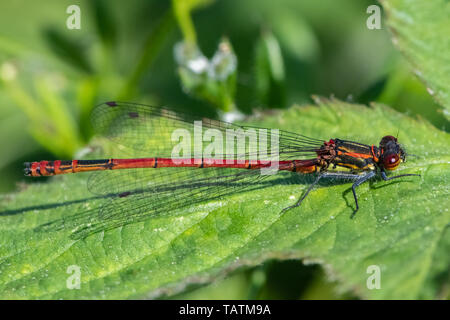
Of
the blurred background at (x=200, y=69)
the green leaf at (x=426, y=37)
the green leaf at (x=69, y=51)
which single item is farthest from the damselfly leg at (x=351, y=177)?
the green leaf at (x=69, y=51)

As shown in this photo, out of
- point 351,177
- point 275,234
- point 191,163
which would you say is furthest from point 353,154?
point 191,163

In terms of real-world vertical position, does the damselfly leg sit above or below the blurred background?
below

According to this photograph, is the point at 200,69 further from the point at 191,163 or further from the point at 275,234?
the point at 275,234

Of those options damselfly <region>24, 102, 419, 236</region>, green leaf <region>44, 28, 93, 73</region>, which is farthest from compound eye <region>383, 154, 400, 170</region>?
green leaf <region>44, 28, 93, 73</region>

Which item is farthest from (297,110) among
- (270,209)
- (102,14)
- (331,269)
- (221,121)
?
(102,14)

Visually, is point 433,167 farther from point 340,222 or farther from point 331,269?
point 331,269

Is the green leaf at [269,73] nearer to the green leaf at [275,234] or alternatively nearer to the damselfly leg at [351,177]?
the green leaf at [275,234]

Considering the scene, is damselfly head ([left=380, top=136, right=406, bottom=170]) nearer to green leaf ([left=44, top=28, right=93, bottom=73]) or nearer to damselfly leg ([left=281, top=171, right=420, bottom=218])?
damselfly leg ([left=281, top=171, right=420, bottom=218])

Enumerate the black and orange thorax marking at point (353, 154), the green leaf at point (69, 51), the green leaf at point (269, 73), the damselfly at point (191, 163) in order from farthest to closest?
the green leaf at point (69, 51) → the green leaf at point (269, 73) → the black and orange thorax marking at point (353, 154) → the damselfly at point (191, 163)
